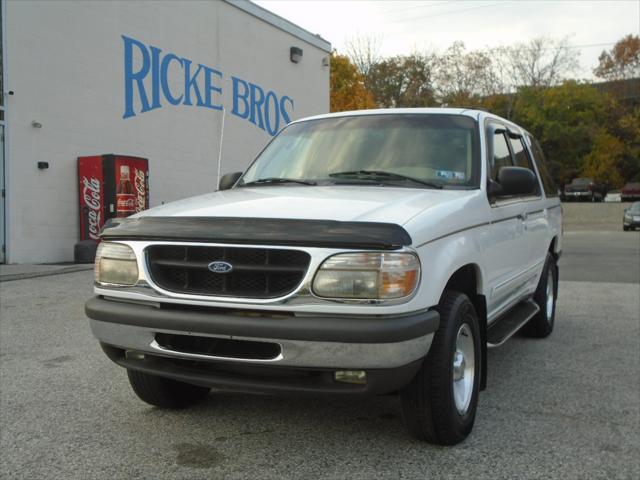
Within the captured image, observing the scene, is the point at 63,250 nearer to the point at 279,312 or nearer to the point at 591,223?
the point at 279,312

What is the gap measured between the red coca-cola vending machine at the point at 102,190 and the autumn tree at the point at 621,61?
55.7 meters

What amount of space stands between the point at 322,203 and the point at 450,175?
111 cm

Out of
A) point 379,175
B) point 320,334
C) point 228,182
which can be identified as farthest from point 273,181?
point 320,334

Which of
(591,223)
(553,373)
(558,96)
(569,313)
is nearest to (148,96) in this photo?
(569,313)

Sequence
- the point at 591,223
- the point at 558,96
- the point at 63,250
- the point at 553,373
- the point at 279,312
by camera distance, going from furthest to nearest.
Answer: the point at 558,96 → the point at 591,223 → the point at 63,250 → the point at 553,373 → the point at 279,312

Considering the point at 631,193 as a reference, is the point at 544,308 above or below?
below

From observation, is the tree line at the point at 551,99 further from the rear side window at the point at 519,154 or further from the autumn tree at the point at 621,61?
the rear side window at the point at 519,154

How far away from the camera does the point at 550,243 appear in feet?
20.1

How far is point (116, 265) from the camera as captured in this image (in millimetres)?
3295

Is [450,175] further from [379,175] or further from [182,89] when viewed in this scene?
[182,89]

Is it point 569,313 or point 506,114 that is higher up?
point 506,114

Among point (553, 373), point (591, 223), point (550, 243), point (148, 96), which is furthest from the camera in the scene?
point (591, 223)

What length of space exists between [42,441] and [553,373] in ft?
11.4

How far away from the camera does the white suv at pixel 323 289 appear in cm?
283
